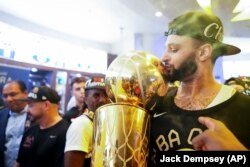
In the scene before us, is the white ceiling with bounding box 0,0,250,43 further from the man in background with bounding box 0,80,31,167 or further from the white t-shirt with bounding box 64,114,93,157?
the man in background with bounding box 0,80,31,167

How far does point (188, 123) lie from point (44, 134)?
1.00 m

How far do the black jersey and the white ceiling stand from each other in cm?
24

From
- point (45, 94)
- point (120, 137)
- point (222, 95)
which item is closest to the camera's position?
point (120, 137)

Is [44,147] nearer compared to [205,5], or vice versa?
[205,5]

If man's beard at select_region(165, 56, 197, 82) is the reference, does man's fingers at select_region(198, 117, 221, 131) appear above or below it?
below

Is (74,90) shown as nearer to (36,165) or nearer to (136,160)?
(36,165)

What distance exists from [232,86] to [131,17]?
0.50 meters

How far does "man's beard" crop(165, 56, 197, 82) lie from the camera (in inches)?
30.8

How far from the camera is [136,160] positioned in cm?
66

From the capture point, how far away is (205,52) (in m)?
0.78

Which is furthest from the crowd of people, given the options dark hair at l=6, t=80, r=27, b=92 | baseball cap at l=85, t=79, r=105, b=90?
dark hair at l=6, t=80, r=27, b=92

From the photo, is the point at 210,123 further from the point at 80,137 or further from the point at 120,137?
the point at 80,137

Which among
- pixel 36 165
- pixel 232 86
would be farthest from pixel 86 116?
pixel 232 86

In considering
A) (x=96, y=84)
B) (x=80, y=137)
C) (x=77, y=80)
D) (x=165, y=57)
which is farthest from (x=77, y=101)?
(x=165, y=57)
